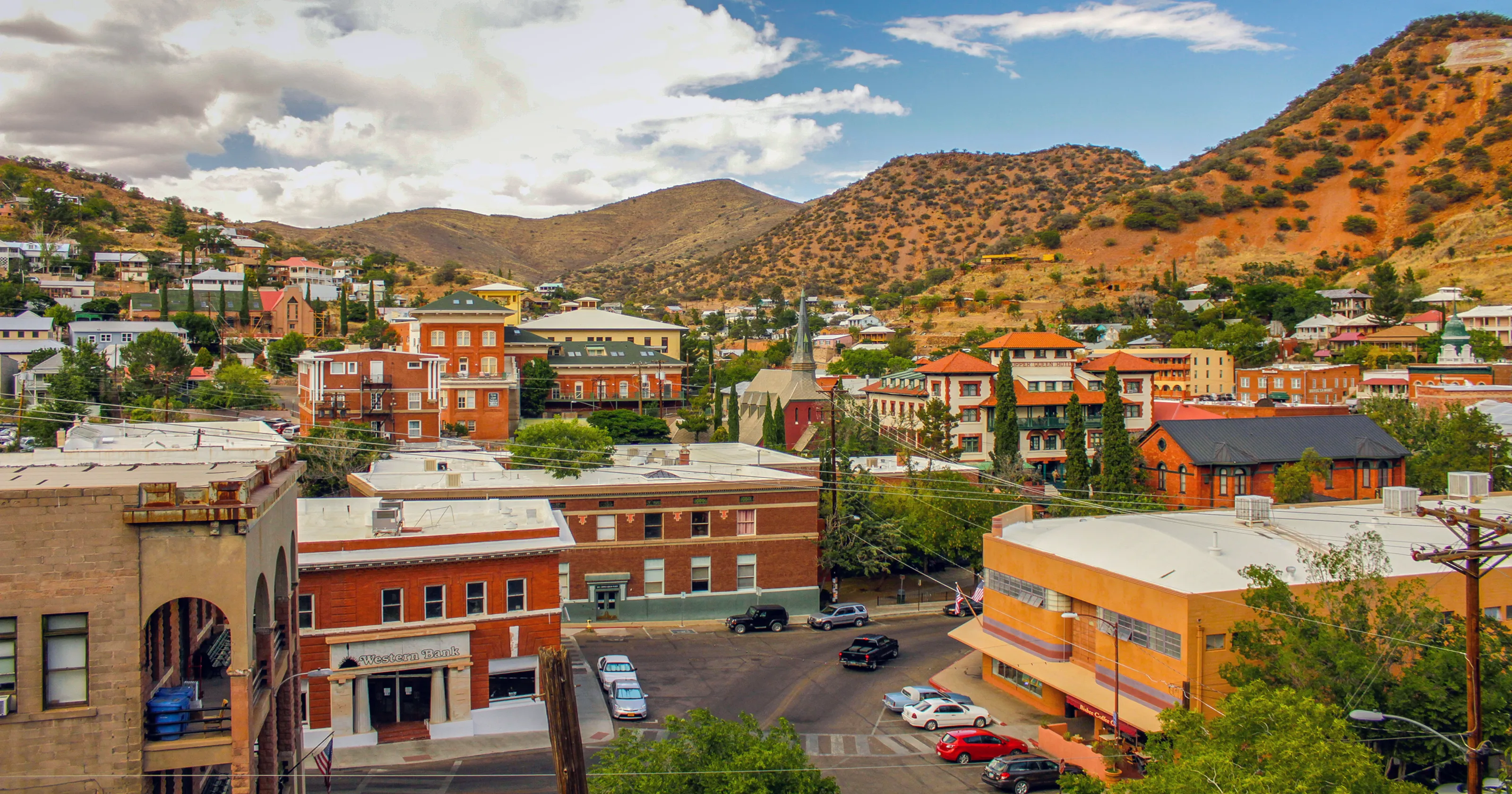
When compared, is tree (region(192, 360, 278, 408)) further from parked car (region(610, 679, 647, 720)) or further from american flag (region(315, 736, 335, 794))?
american flag (region(315, 736, 335, 794))

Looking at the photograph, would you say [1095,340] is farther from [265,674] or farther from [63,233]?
[63,233]

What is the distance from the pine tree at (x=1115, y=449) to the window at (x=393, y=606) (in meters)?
37.0

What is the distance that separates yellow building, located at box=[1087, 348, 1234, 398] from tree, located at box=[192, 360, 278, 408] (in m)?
72.4

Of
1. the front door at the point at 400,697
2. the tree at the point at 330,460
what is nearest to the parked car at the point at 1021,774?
the front door at the point at 400,697

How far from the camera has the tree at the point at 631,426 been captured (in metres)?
77.9

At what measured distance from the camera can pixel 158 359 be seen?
89.1m

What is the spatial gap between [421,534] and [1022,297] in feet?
403

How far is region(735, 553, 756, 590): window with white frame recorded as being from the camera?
146ft

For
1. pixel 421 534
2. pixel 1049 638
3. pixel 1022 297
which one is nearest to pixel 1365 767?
pixel 1049 638

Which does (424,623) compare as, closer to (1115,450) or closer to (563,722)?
(563,722)

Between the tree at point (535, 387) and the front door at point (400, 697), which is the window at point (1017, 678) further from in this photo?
the tree at point (535, 387)

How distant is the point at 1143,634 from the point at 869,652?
36.3 feet

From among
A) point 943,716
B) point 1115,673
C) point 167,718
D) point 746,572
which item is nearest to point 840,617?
point 746,572

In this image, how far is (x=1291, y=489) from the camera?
53.0m
